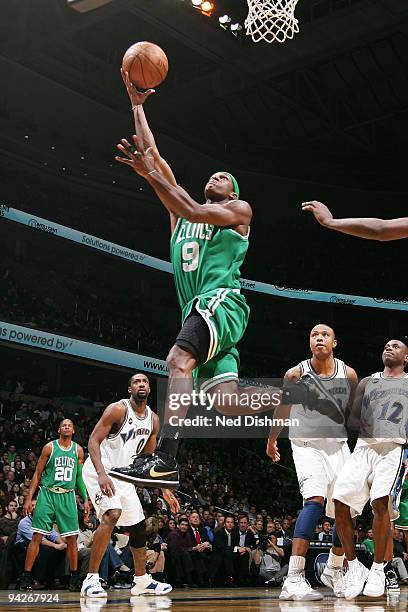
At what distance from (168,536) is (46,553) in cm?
198

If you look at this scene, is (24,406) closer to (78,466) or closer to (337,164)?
(78,466)

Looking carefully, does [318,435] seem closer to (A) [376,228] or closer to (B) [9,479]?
(A) [376,228]

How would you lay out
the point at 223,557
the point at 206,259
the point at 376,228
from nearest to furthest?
the point at 376,228 → the point at 206,259 → the point at 223,557

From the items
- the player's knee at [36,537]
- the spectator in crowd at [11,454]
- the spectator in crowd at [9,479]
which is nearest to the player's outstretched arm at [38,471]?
the player's knee at [36,537]

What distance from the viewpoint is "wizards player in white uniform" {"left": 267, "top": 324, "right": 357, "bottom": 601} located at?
218 inches

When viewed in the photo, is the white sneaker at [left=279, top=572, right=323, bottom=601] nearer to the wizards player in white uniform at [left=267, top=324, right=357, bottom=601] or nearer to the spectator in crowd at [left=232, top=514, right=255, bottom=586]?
the wizards player in white uniform at [left=267, top=324, right=357, bottom=601]

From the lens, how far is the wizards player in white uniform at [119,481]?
591 centimetres

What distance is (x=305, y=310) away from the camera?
25141 millimetres

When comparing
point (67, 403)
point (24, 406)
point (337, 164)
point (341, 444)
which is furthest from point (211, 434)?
point (341, 444)

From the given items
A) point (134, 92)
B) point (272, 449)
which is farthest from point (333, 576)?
point (134, 92)

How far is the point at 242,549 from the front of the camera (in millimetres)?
10922

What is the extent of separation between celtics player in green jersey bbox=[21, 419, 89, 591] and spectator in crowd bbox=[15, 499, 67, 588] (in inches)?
5.8

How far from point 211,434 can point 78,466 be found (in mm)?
12168

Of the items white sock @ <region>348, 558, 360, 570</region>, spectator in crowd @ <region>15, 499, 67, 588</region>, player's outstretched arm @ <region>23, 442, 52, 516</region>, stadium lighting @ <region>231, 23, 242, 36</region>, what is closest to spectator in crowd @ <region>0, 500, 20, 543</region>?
spectator in crowd @ <region>15, 499, 67, 588</region>
